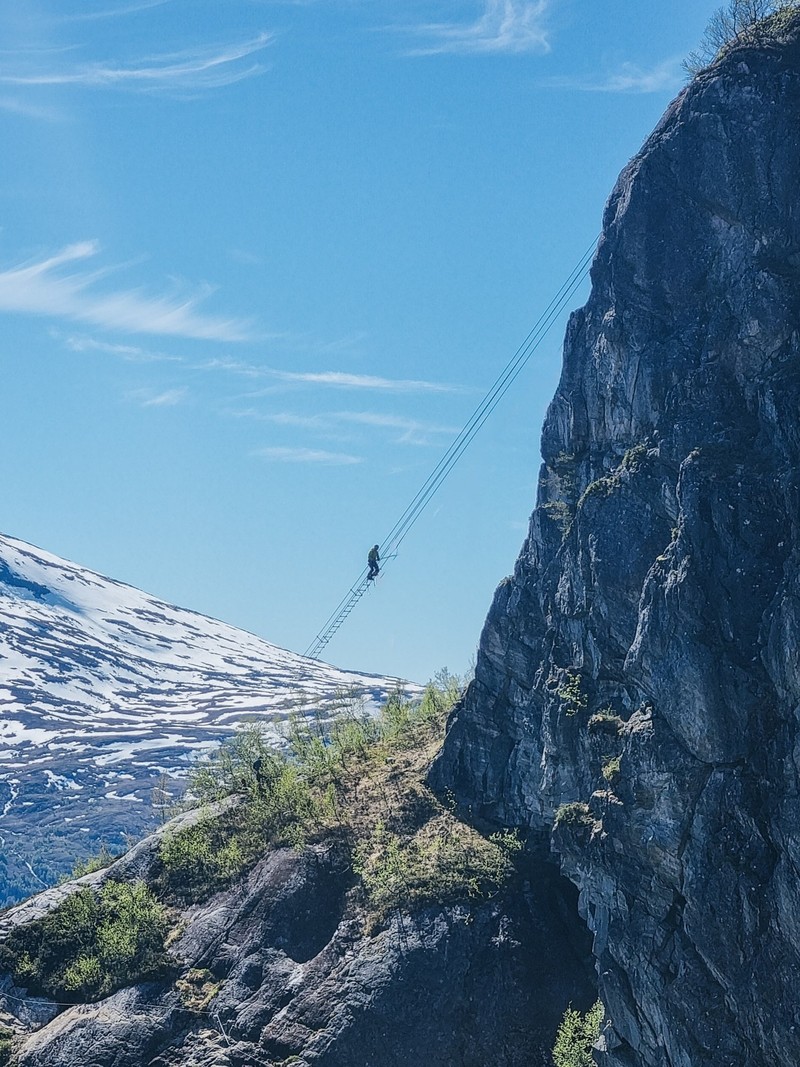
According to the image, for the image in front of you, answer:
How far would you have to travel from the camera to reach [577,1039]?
5203cm

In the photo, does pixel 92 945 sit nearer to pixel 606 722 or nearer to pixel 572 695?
pixel 572 695

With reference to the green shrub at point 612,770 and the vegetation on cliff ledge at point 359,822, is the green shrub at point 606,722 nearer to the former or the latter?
the green shrub at point 612,770

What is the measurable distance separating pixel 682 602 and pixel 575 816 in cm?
1336

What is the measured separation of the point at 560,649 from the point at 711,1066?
22.4m

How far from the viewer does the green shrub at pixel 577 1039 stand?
49.6 metres

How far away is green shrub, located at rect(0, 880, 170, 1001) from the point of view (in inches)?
2416

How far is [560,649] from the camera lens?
56719 millimetres

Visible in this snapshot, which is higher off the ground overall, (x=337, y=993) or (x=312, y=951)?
(x=312, y=951)

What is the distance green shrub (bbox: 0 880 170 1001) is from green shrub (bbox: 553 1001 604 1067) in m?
24.5

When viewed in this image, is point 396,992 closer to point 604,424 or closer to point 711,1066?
point 711,1066

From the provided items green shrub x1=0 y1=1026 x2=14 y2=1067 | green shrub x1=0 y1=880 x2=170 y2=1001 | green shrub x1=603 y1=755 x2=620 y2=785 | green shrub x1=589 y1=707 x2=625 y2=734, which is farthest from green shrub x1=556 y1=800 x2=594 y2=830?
green shrub x1=0 y1=1026 x2=14 y2=1067

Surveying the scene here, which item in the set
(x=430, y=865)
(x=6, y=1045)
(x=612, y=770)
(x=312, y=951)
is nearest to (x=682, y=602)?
(x=612, y=770)

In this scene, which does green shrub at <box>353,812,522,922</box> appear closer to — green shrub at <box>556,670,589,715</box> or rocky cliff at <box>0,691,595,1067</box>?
rocky cliff at <box>0,691,595,1067</box>

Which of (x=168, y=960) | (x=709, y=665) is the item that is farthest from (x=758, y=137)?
(x=168, y=960)
